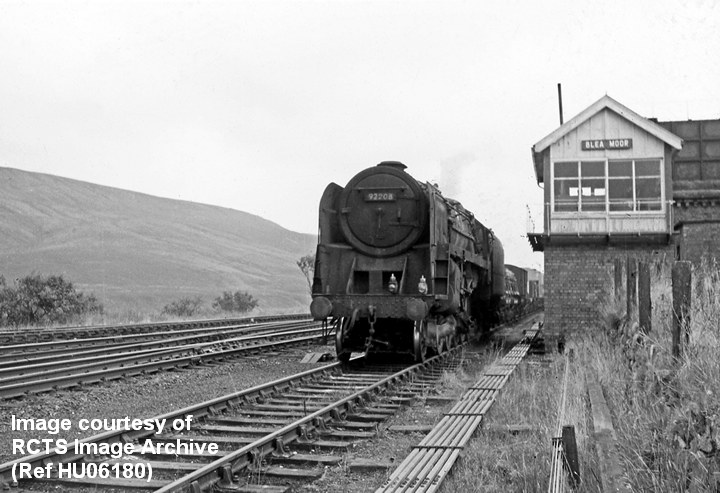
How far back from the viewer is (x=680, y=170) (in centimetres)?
3366

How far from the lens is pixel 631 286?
938 cm

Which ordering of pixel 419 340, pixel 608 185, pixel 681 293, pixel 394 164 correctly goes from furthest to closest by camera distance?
pixel 608 185, pixel 394 164, pixel 419 340, pixel 681 293

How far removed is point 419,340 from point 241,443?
19.3ft

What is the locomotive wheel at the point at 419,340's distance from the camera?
11797mm

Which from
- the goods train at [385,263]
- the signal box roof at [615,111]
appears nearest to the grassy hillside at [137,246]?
the signal box roof at [615,111]

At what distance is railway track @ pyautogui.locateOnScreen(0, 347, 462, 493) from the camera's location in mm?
5172

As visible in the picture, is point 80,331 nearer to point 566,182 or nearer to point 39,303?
point 39,303

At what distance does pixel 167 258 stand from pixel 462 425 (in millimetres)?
81680

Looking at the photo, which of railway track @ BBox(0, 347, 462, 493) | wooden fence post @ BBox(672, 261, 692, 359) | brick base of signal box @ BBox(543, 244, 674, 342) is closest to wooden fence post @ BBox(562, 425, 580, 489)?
wooden fence post @ BBox(672, 261, 692, 359)

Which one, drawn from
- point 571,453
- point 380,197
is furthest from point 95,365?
point 571,453

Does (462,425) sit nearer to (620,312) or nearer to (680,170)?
(620,312)

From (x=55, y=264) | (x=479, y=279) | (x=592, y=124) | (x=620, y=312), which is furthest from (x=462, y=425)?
(x=55, y=264)

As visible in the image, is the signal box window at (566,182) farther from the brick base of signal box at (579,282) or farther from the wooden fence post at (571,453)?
the wooden fence post at (571,453)

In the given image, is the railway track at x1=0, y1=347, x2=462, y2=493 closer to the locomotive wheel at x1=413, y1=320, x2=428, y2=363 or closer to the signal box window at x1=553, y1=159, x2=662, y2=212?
the locomotive wheel at x1=413, y1=320, x2=428, y2=363
